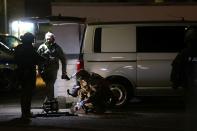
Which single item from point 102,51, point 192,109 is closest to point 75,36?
point 102,51

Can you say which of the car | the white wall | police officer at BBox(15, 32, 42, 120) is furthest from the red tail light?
the white wall

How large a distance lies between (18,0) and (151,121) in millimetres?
25579

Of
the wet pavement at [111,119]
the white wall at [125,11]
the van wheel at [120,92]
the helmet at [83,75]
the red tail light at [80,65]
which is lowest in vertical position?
the wet pavement at [111,119]

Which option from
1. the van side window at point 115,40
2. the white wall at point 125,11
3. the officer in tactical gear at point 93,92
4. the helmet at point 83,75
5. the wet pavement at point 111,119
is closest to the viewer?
the wet pavement at point 111,119

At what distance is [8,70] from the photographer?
19.0 meters

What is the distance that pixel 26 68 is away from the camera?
1289 centimetres

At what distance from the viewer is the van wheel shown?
14531 millimetres

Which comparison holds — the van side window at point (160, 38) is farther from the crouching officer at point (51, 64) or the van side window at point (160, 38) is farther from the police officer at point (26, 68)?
the police officer at point (26, 68)

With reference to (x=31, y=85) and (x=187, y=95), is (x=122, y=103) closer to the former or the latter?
(x=31, y=85)

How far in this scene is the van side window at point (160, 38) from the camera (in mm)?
14547

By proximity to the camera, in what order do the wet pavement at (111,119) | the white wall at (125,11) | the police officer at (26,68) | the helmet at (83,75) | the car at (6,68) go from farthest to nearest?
the white wall at (125,11) → the car at (6,68) → the helmet at (83,75) → the police officer at (26,68) → the wet pavement at (111,119)

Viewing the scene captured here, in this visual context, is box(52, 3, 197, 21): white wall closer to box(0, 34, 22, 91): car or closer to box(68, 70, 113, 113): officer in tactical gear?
box(0, 34, 22, 91): car

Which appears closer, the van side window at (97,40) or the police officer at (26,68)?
the police officer at (26,68)

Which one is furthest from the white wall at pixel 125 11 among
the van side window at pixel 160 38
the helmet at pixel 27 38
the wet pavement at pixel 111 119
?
the helmet at pixel 27 38
